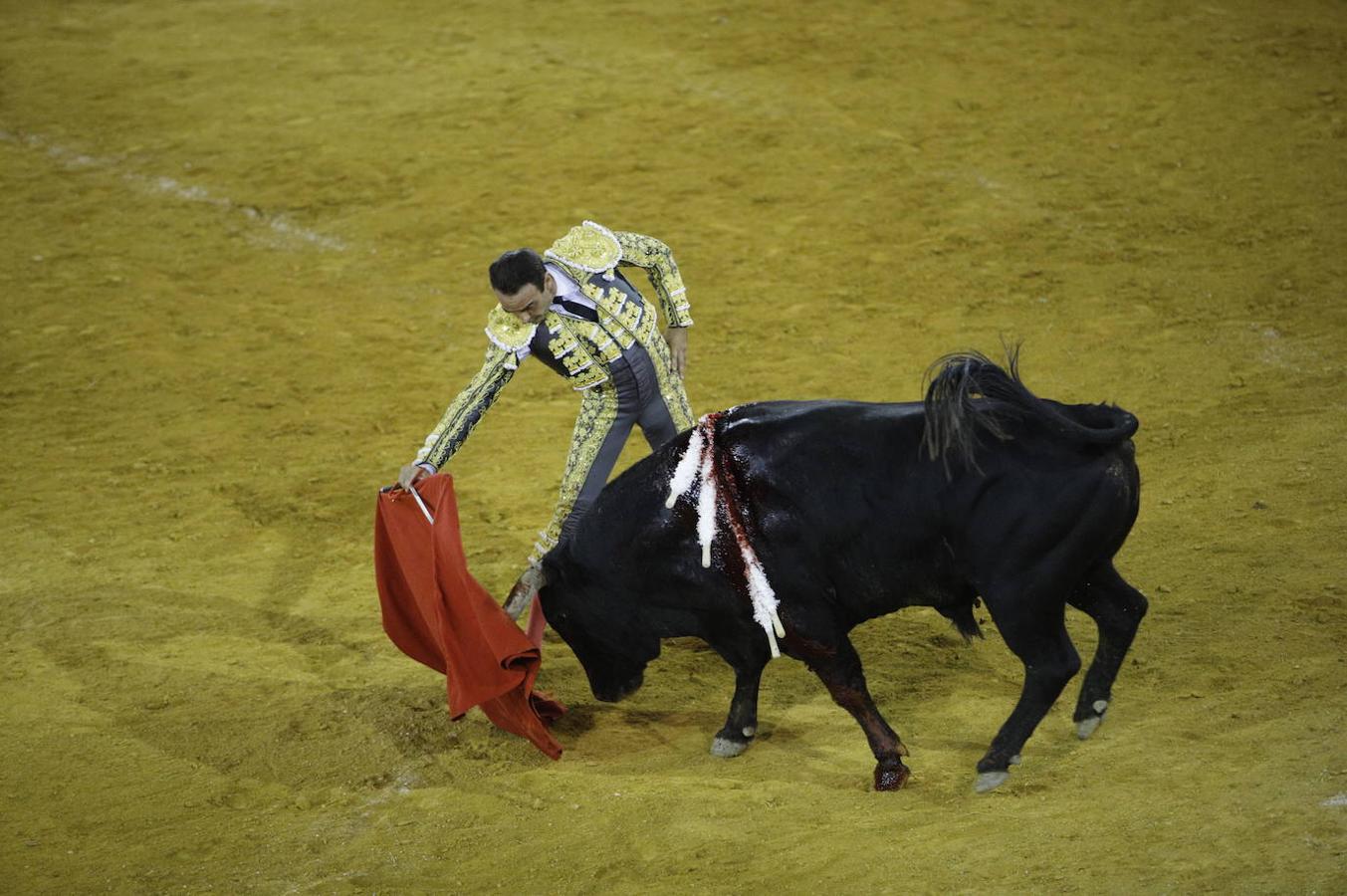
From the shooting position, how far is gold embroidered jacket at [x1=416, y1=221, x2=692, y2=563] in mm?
5746

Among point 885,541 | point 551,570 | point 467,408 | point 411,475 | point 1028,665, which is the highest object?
point 467,408

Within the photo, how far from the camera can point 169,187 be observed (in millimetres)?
12633

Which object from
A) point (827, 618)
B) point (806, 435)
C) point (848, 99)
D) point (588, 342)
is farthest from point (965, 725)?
point (848, 99)

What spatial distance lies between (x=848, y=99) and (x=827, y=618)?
8674 mm

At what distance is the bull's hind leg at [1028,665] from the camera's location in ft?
16.3

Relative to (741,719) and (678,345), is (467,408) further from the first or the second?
(741,719)

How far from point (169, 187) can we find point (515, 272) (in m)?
8.17

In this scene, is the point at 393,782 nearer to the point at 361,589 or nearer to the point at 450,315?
the point at 361,589

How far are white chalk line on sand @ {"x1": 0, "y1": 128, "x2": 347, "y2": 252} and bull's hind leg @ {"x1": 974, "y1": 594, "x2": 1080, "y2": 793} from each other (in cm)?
780

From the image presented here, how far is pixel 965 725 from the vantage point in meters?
5.75

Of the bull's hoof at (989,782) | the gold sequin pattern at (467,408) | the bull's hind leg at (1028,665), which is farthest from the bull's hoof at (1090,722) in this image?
the gold sequin pattern at (467,408)

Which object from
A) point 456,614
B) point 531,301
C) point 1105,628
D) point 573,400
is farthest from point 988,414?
point 573,400

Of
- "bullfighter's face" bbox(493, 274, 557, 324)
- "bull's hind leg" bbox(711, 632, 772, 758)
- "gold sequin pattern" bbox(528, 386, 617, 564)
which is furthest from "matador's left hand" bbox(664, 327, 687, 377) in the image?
"bull's hind leg" bbox(711, 632, 772, 758)

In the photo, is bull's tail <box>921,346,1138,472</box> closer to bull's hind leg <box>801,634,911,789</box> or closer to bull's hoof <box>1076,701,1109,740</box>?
bull's hind leg <box>801,634,911,789</box>
